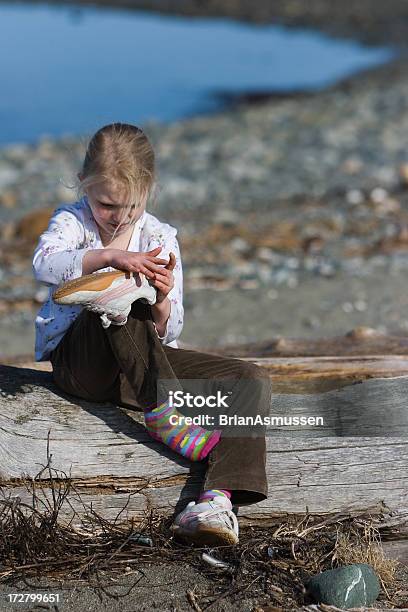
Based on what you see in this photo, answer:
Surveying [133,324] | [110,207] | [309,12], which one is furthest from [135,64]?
[133,324]

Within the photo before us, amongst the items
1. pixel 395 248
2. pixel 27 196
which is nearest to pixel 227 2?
pixel 27 196

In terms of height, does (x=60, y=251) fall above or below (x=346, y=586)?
above

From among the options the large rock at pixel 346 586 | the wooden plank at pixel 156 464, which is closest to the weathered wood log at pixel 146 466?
the wooden plank at pixel 156 464

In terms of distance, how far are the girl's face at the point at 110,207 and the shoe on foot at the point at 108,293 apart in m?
0.31

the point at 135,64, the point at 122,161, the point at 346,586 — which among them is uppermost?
the point at 135,64

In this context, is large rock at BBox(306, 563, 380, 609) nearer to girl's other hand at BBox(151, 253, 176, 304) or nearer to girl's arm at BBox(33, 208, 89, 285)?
girl's other hand at BBox(151, 253, 176, 304)

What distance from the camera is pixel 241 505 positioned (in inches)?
158

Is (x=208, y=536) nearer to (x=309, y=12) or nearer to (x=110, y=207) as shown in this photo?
(x=110, y=207)

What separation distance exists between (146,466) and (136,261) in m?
0.83

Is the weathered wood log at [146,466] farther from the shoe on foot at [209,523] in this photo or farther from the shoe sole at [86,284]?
the shoe sole at [86,284]

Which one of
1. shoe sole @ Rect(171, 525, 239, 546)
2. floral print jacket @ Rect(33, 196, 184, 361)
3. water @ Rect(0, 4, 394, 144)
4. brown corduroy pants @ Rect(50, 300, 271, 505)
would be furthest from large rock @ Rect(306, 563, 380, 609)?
water @ Rect(0, 4, 394, 144)

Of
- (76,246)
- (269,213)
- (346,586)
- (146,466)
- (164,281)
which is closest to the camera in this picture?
(346,586)

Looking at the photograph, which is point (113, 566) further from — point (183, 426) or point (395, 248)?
point (395, 248)

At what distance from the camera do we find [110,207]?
403 cm
